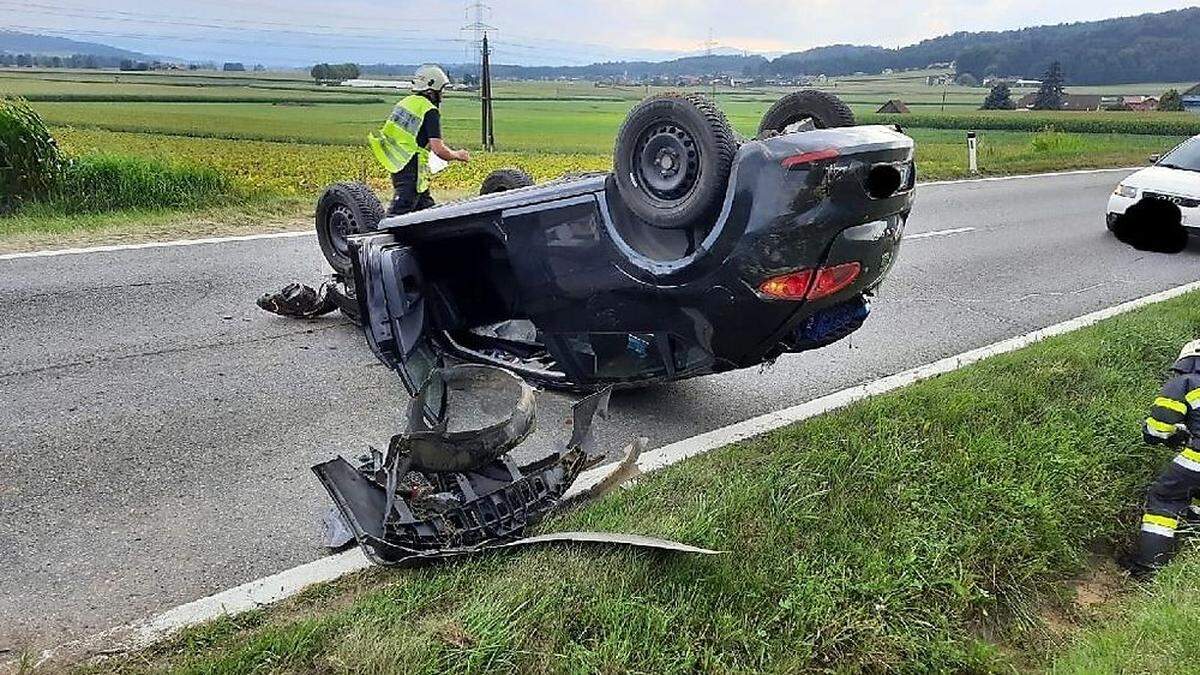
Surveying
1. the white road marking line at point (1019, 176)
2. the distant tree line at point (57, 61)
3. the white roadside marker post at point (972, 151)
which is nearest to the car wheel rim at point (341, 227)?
the distant tree line at point (57, 61)

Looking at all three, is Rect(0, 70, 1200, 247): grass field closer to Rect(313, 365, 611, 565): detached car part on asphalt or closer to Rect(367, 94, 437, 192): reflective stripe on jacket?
Rect(367, 94, 437, 192): reflective stripe on jacket

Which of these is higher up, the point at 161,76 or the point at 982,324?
the point at 161,76

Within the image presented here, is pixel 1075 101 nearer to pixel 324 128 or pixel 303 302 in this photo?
pixel 324 128

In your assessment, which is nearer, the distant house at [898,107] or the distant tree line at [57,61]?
the distant tree line at [57,61]

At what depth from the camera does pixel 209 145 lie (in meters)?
14.2

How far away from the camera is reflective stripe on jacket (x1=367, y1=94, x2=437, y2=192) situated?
23.1 ft

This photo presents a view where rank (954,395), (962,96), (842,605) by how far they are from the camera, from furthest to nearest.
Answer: (962,96) < (954,395) < (842,605)

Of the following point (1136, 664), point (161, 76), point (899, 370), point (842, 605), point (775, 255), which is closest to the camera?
point (1136, 664)

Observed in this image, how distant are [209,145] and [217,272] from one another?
744 centimetres

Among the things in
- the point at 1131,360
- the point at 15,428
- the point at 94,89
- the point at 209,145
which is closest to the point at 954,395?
the point at 1131,360

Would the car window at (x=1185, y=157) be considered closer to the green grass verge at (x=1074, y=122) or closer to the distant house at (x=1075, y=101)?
the green grass verge at (x=1074, y=122)

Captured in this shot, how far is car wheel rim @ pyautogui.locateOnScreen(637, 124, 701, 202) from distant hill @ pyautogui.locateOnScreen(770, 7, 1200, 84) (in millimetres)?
17955

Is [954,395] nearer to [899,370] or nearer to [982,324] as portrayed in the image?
[899,370]

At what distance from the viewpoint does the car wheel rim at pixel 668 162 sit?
12.9 ft
